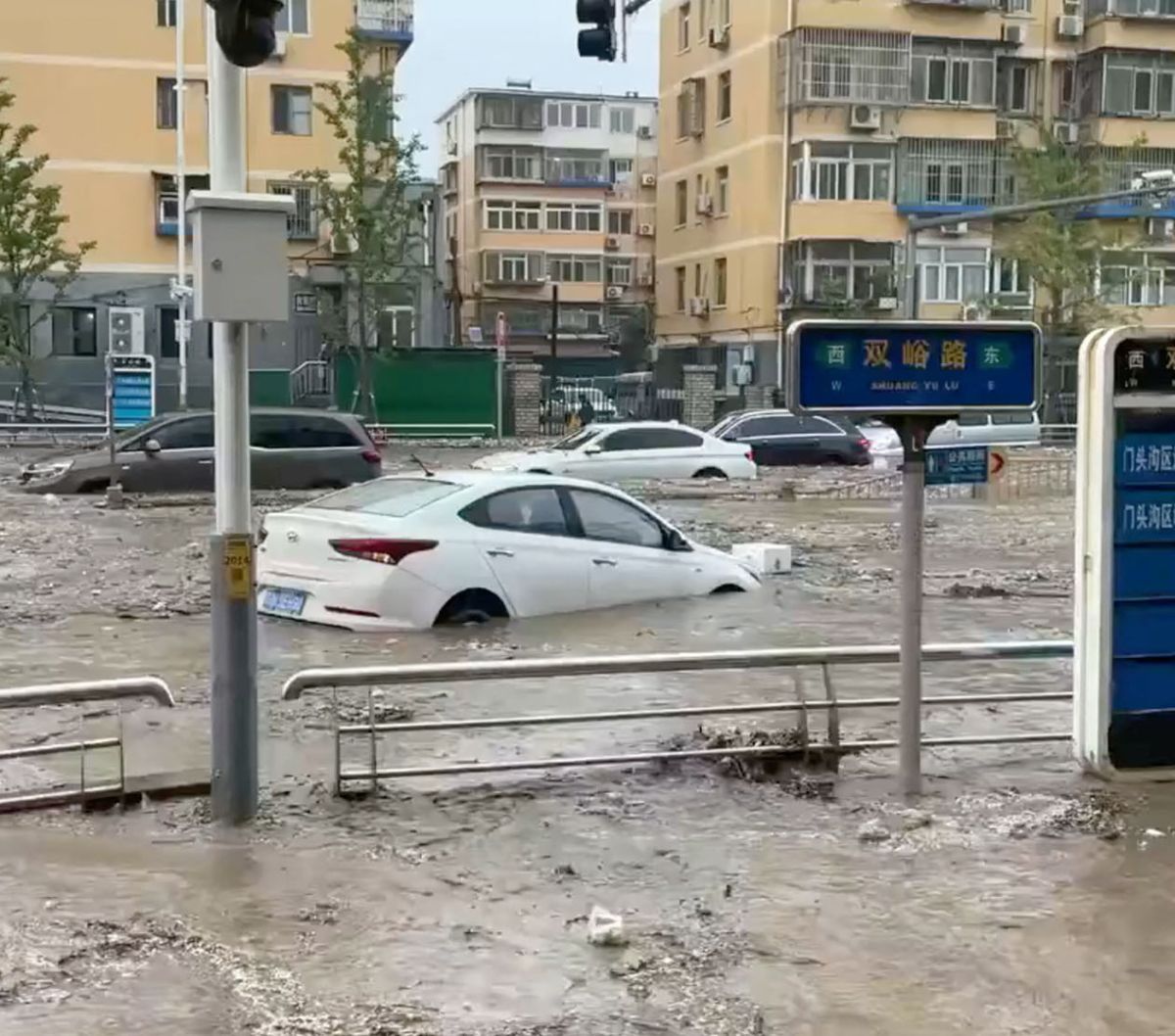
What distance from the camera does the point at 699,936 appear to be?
577cm

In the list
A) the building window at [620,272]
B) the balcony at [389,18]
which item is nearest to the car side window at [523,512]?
the balcony at [389,18]

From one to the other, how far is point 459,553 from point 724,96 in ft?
153

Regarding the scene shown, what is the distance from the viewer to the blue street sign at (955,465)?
7.61 meters

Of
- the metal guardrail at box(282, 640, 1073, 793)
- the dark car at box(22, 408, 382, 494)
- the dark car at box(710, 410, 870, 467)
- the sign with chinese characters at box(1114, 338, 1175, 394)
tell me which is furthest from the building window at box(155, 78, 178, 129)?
the sign with chinese characters at box(1114, 338, 1175, 394)

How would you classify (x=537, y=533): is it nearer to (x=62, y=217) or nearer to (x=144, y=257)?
(x=62, y=217)

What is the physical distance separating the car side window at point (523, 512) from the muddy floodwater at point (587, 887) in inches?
78.2

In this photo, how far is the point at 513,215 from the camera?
2736 inches

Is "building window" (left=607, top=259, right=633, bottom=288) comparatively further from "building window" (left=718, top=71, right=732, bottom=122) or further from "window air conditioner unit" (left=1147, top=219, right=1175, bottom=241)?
"window air conditioner unit" (left=1147, top=219, right=1175, bottom=241)

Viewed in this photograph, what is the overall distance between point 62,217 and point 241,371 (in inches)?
1523

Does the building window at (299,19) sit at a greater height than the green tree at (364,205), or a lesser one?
greater

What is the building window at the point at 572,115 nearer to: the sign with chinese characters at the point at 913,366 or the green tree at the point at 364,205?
the green tree at the point at 364,205

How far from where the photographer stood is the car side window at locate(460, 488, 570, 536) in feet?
41.3

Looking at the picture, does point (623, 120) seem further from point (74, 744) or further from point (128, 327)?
point (74, 744)

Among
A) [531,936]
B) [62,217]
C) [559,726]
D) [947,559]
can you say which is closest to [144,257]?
[62,217]
